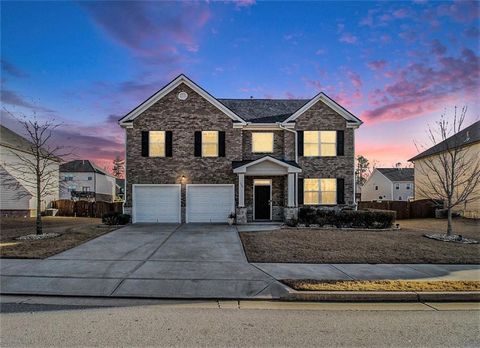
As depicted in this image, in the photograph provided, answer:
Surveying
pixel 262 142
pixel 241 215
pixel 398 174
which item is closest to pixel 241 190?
pixel 241 215

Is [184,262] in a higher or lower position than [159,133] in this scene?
lower

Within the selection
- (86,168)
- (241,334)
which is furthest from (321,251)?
(86,168)

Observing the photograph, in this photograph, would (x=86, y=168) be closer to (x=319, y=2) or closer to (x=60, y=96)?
(x=60, y=96)

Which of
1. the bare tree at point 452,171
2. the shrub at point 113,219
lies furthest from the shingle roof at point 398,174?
the shrub at point 113,219

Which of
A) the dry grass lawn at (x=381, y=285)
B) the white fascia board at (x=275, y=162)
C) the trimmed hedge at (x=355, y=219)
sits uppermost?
the white fascia board at (x=275, y=162)

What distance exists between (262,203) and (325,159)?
4996 mm

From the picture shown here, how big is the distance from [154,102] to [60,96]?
5.27 metres

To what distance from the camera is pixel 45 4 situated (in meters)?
12.3

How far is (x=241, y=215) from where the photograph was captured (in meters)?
18.4

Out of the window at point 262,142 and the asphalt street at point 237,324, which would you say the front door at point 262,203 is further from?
the asphalt street at point 237,324

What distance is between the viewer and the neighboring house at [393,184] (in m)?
51.0

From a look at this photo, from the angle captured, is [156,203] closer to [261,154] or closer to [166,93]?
[166,93]

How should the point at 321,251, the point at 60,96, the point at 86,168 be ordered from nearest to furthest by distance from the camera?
the point at 321,251 < the point at 60,96 < the point at 86,168

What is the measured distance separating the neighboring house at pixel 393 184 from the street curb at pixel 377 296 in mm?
48526
